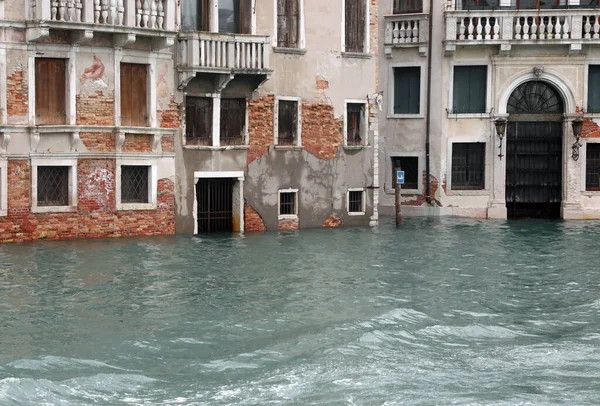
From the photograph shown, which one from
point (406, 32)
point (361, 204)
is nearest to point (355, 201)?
point (361, 204)

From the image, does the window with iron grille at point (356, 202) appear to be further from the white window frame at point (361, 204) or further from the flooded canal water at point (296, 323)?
the flooded canal water at point (296, 323)

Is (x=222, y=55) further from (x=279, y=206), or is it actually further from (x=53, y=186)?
(x=53, y=186)

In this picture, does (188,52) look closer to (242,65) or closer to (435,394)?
(242,65)

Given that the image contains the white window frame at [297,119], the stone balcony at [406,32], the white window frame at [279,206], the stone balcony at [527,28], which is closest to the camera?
the white window frame at [297,119]

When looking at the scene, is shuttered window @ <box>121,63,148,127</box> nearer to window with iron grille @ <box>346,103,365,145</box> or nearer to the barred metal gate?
the barred metal gate

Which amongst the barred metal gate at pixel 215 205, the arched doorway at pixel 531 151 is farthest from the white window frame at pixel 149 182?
the arched doorway at pixel 531 151

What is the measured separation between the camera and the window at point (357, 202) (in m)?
27.2

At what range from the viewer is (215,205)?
25.4 meters

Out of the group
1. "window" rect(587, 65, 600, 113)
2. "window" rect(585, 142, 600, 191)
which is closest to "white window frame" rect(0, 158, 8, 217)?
"window" rect(585, 142, 600, 191)

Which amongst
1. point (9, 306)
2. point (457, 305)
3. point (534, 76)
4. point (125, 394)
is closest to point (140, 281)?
point (9, 306)

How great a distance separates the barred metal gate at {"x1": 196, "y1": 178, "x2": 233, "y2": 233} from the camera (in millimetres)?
25188

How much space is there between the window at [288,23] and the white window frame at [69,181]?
558 cm

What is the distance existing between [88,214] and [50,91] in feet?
8.05

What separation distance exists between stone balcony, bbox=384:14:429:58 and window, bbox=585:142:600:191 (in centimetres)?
→ 480
